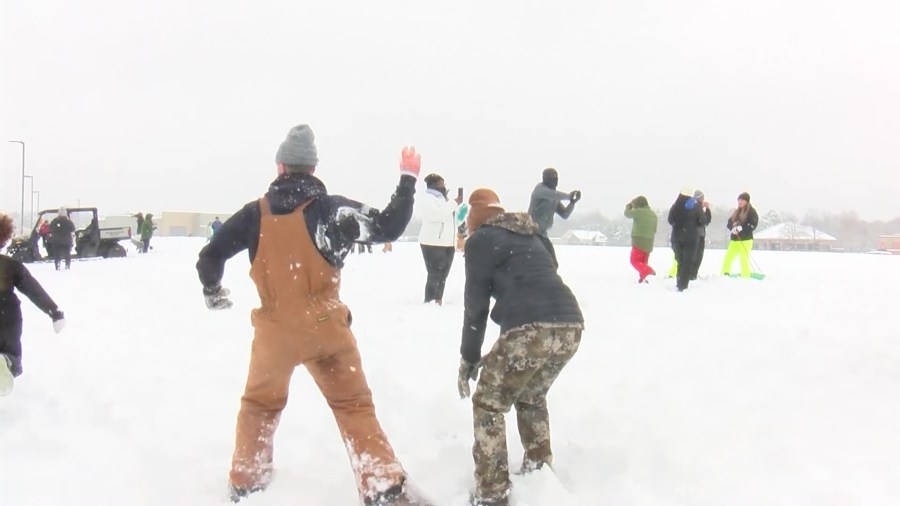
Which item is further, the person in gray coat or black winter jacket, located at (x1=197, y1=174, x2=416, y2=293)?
the person in gray coat

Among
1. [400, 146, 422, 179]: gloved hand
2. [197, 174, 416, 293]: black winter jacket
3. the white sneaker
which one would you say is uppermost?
[400, 146, 422, 179]: gloved hand

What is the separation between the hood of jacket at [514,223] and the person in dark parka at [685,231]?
7.33 m

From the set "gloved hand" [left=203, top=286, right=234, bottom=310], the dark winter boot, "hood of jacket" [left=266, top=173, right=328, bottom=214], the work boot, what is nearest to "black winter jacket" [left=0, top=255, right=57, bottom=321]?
the work boot

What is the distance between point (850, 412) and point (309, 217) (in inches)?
152

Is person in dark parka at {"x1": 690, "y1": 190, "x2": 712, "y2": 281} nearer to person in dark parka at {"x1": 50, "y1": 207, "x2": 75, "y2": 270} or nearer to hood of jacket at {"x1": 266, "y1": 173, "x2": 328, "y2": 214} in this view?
hood of jacket at {"x1": 266, "y1": 173, "x2": 328, "y2": 214}

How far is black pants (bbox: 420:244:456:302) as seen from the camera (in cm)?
873

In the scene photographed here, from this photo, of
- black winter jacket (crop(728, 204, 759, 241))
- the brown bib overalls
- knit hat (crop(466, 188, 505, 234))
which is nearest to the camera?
the brown bib overalls

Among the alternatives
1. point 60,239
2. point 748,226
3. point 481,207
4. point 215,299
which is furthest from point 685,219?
point 60,239

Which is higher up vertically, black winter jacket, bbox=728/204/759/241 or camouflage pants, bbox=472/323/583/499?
black winter jacket, bbox=728/204/759/241

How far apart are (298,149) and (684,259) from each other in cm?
831

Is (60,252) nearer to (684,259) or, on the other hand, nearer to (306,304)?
(684,259)

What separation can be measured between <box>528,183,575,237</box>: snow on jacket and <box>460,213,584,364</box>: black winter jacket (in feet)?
16.9

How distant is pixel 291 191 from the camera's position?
3166 mm

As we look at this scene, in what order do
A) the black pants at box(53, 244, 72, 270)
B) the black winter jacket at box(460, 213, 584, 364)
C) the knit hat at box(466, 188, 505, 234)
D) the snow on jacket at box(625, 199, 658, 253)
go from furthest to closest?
1. the black pants at box(53, 244, 72, 270)
2. the snow on jacket at box(625, 199, 658, 253)
3. the knit hat at box(466, 188, 505, 234)
4. the black winter jacket at box(460, 213, 584, 364)
